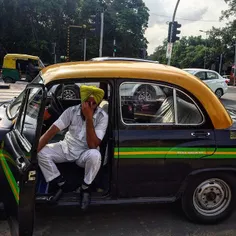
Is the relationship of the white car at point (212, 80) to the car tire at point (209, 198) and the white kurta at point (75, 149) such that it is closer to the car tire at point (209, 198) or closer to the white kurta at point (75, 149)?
the car tire at point (209, 198)

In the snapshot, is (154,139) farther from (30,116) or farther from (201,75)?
(201,75)

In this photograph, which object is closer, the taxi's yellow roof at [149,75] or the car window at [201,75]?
the taxi's yellow roof at [149,75]

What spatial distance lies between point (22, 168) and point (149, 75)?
63.8 inches

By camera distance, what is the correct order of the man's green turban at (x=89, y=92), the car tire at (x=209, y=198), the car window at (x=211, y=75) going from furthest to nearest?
the car window at (x=211, y=75) → the car tire at (x=209, y=198) → the man's green turban at (x=89, y=92)

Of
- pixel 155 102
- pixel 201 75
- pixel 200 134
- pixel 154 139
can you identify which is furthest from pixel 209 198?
pixel 201 75

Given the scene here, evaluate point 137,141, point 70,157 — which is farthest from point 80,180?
point 137,141

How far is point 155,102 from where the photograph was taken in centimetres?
370

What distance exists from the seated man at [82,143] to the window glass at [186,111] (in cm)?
80

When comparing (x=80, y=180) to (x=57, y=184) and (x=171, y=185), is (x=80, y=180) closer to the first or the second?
(x=57, y=184)

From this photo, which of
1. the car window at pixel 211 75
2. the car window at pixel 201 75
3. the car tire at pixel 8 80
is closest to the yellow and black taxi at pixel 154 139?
the car window at pixel 201 75

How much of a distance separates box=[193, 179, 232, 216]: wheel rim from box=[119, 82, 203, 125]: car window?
74cm

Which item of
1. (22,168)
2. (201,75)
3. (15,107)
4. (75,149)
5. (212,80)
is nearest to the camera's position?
(22,168)

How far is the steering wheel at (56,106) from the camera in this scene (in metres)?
4.77

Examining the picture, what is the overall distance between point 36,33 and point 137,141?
127 feet
